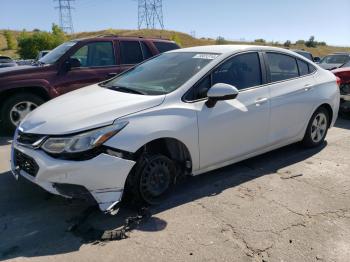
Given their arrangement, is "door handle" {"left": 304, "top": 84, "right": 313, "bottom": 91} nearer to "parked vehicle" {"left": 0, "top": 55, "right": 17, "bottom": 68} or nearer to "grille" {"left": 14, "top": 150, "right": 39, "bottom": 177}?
"grille" {"left": 14, "top": 150, "right": 39, "bottom": 177}

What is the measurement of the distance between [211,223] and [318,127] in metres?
3.09

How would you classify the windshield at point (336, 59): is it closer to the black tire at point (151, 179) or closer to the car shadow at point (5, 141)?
the car shadow at point (5, 141)

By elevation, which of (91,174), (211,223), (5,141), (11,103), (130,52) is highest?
(130,52)

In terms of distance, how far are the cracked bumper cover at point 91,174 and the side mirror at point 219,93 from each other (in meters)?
1.15

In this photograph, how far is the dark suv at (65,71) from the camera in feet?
21.9

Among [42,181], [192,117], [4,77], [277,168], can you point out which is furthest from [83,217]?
[4,77]

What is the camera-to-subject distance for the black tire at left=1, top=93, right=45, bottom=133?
6641 mm

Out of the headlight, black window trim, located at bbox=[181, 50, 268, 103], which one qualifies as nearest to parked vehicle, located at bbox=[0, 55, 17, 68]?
black window trim, located at bbox=[181, 50, 268, 103]

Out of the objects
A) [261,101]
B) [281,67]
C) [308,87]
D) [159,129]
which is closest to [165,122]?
[159,129]

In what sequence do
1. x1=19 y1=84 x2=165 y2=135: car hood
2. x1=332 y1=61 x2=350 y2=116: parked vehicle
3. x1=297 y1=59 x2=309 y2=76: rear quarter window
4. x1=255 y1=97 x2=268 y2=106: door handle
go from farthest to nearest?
x1=332 y1=61 x2=350 y2=116: parked vehicle → x1=297 y1=59 x2=309 y2=76: rear quarter window → x1=255 y1=97 x2=268 y2=106: door handle → x1=19 y1=84 x2=165 y2=135: car hood

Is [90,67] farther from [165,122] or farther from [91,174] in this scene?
[91,174]

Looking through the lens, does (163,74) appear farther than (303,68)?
No

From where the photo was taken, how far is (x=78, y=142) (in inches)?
131

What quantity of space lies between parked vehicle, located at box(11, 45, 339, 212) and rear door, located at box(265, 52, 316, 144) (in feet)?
0.05
